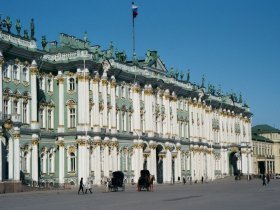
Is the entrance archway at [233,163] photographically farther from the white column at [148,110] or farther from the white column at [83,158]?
the white column at [83,158]

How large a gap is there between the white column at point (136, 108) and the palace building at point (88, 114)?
0.15 metres

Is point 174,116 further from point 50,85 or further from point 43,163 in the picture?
point 43,163

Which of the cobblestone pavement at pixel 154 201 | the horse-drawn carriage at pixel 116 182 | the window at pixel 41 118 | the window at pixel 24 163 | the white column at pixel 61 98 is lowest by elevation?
the cobblestone pavement at pixel 154 201

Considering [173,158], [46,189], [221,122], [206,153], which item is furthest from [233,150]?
[46,189]

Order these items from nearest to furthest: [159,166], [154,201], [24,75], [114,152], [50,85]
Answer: [154,201] < [24,75] < [50,85] < [114,152] < [159,166]

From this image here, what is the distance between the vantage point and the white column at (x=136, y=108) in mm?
83000

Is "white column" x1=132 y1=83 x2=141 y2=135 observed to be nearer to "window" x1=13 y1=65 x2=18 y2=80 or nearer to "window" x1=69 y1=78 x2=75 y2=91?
"window" x1=69 y1=78 x2=75 y2=91

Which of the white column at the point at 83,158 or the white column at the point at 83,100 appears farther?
the white column at the point at 83,100

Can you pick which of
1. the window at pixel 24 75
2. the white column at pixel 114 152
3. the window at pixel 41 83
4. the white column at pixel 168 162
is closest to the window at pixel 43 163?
the window at pixel 41 83

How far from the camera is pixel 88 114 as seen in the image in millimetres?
71312

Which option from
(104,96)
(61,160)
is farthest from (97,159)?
(104,96)

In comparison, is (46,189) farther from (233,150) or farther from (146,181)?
(233,150)

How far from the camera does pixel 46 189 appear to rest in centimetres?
6250

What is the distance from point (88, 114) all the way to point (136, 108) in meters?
13.9
